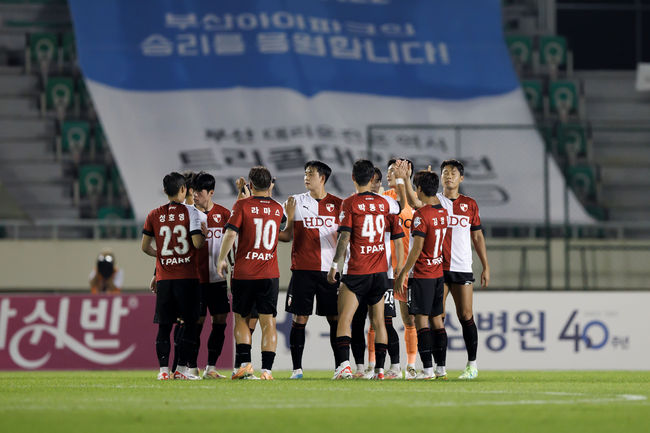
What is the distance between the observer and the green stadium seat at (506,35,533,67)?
2589cm

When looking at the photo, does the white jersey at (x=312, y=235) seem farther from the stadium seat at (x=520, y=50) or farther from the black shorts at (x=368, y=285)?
the stadium seat at (x=520, y=50)

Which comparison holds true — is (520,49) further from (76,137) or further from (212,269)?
(212,269)

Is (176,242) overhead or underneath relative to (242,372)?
overhead

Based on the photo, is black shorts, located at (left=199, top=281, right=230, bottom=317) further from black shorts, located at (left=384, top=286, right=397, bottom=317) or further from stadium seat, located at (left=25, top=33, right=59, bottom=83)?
stadium seat, located at (left=25, top=33, right=59, bottom=83)

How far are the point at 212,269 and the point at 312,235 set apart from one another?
3.38 feet

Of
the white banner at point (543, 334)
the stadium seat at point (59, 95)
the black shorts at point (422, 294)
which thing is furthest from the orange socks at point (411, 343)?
the stadium seat at point (59, 95)

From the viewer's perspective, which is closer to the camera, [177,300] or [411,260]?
[411,260]

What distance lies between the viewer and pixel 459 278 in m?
10.8

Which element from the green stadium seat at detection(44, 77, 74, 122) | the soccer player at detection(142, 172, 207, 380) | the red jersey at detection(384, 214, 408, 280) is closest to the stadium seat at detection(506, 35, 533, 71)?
the green stadium seat at detection(44, 77, 74, 122)

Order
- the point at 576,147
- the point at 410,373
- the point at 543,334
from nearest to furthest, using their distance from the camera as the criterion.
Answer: the point at 410,373, the point at 543,334, the point at 576,147

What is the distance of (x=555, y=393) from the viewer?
9031mm

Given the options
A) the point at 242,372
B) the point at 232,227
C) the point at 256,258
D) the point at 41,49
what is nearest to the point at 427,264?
the point at 256,258

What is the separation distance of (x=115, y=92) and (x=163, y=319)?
41.7 feet

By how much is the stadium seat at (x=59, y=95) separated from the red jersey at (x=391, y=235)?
15.1 meters
